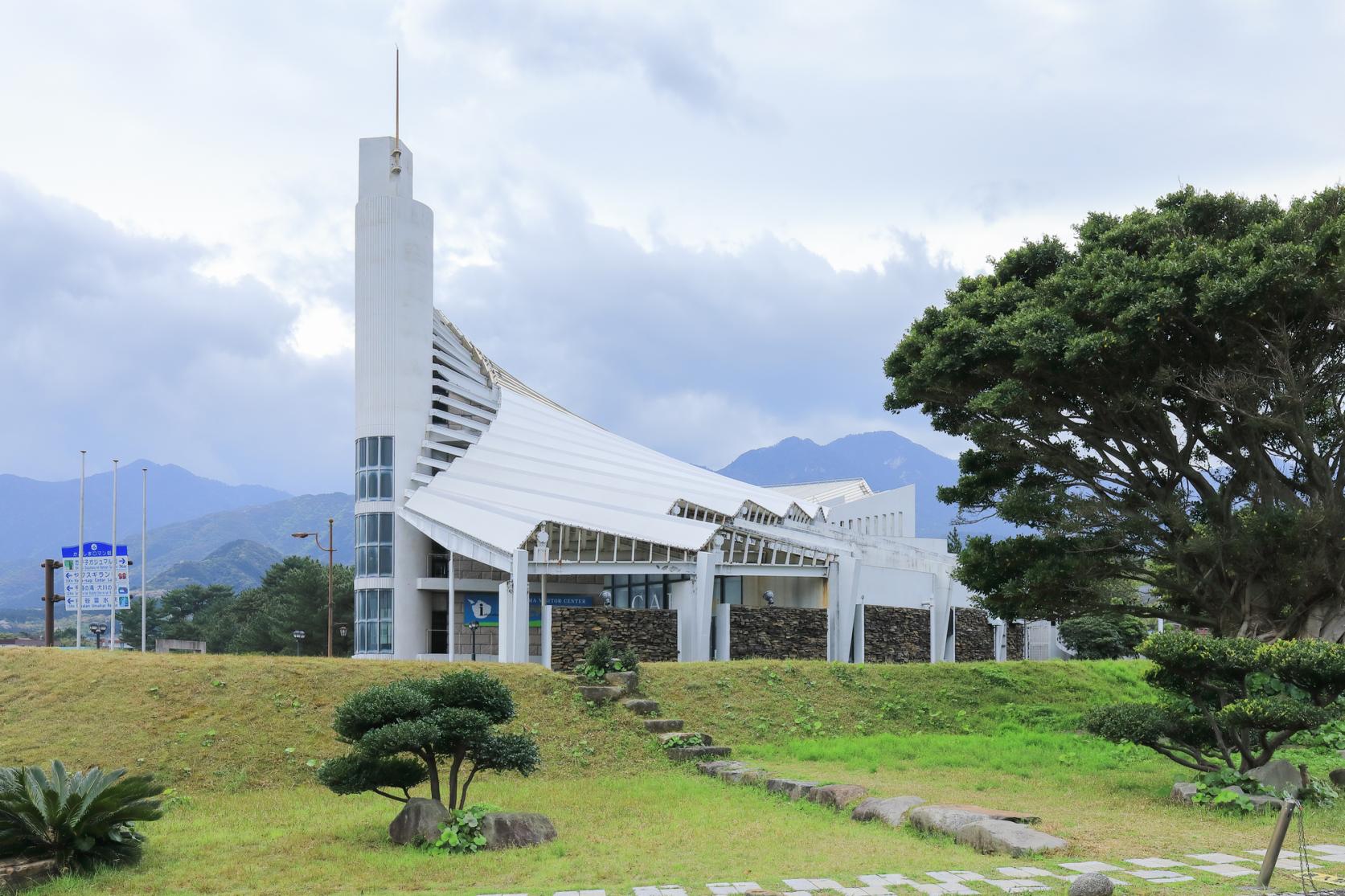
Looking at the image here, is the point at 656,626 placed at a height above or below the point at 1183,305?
below

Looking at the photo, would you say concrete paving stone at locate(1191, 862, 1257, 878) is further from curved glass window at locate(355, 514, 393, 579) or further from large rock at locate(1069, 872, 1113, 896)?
curved glass window at locate(355, 514, 393, 579)

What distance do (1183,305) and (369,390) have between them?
22.9m

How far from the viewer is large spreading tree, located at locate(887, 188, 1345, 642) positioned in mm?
15523

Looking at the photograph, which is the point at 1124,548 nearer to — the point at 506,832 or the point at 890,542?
the point at 506,832

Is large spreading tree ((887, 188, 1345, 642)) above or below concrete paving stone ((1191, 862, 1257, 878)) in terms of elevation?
above

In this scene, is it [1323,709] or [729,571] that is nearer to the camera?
[1323,709]

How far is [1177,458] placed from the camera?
17.6m

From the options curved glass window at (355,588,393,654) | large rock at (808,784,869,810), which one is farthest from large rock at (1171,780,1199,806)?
curved glass window at (355,588,393,654)

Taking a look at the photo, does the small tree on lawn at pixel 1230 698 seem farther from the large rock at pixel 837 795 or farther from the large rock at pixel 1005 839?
the large rock at pixel 1005 839

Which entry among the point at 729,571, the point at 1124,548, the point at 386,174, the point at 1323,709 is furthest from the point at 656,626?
the point at 386,174

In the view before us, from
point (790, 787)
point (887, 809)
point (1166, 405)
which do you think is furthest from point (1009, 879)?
point (1166, 405)

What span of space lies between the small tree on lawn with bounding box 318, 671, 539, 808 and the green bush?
719cm

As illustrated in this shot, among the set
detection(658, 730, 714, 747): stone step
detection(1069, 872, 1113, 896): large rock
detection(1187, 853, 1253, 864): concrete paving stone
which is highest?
detection(1069, 872, 1113, 896): large rock

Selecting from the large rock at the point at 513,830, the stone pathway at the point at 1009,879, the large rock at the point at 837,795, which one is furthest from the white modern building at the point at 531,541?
the stone pathway at the point at 1009,879
